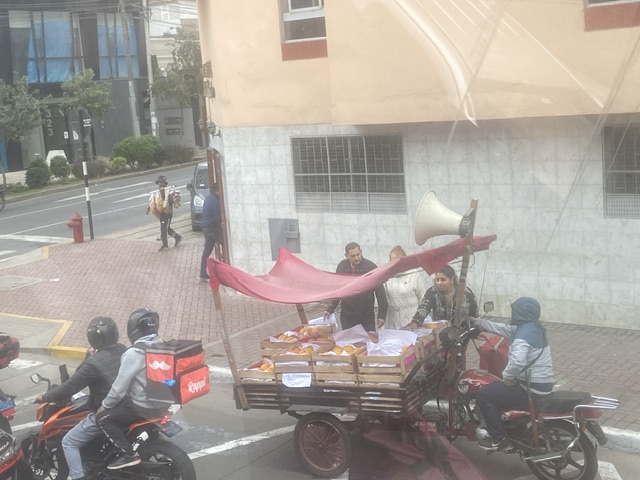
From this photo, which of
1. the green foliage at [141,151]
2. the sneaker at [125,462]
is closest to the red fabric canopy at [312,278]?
the sneaker at [125,462]

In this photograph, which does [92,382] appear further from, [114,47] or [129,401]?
[114,47]

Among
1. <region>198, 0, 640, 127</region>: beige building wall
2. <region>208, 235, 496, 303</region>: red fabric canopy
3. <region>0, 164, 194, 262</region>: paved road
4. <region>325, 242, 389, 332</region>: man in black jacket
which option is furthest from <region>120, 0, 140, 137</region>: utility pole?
<region>208, 235, 496, 303</region>: red fabric canopy

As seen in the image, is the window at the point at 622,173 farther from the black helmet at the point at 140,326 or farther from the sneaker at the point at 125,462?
the sneaker at the point at 125,462

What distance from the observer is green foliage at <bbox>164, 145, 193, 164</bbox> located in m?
30.0

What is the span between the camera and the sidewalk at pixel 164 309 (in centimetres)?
675

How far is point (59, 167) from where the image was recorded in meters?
30.1

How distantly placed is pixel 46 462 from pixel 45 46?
30744 millimetres

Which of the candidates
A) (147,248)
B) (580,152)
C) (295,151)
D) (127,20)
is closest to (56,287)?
(147,248)

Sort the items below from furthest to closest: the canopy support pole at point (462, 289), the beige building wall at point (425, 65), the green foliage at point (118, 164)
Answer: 1. the green foliage at point (118, 164)
2. the canopy support pole at point (462, 289)
3. the beige building wall at point (425, 65)

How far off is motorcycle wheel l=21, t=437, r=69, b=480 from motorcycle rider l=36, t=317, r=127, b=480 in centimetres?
35

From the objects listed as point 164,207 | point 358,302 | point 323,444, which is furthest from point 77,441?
point 164,207

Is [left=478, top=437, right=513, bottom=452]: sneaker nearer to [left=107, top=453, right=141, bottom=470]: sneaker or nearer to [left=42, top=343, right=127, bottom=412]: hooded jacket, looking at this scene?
[left=107, top=453, right=141, bottom=470]: sneaker

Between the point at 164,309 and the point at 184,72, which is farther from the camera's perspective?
the point at 184,72

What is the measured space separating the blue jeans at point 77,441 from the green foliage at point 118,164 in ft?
85.0
